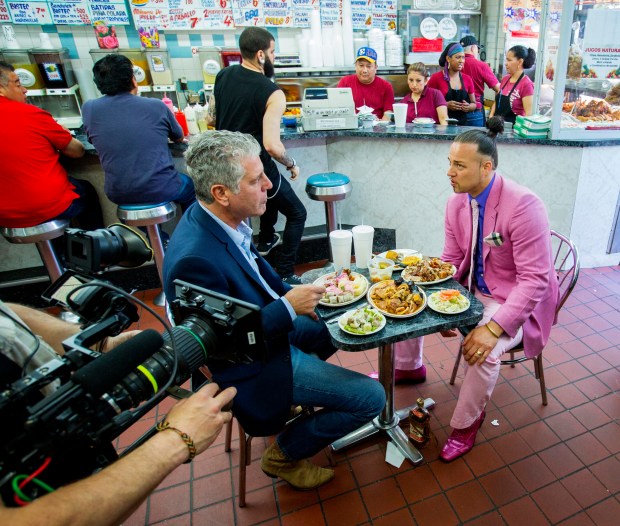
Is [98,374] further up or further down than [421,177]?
further up

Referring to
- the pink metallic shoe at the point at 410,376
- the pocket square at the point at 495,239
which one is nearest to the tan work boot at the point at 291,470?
the pink metallic shoe at the point at 410,376

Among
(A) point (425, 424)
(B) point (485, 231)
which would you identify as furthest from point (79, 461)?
(B) point (485, 231)

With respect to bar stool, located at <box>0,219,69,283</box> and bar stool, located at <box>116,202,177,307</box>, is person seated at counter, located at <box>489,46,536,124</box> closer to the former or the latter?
bar stool, located at <box>116,202,177,307</box>

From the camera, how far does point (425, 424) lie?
2072 millimetres

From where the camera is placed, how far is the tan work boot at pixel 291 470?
6.23 ft

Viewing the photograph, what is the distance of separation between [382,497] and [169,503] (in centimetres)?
100

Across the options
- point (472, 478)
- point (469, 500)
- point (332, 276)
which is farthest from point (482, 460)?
point (332, 276)

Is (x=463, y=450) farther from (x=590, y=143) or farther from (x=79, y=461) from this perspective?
(x=590, y=143)

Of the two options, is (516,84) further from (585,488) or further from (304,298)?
(304,298)

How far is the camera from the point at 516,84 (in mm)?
4301

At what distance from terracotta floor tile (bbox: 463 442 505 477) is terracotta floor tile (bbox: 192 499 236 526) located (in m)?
1.16

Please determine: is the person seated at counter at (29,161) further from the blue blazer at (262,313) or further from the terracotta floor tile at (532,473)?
the terracotta floor tile at (532,473)

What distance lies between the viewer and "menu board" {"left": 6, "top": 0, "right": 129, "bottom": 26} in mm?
4672

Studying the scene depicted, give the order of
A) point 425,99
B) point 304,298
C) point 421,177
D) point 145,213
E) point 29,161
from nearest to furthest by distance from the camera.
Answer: point 304,298 < point 29,161 < point 145,213 < point 421,177 < point 425,99
